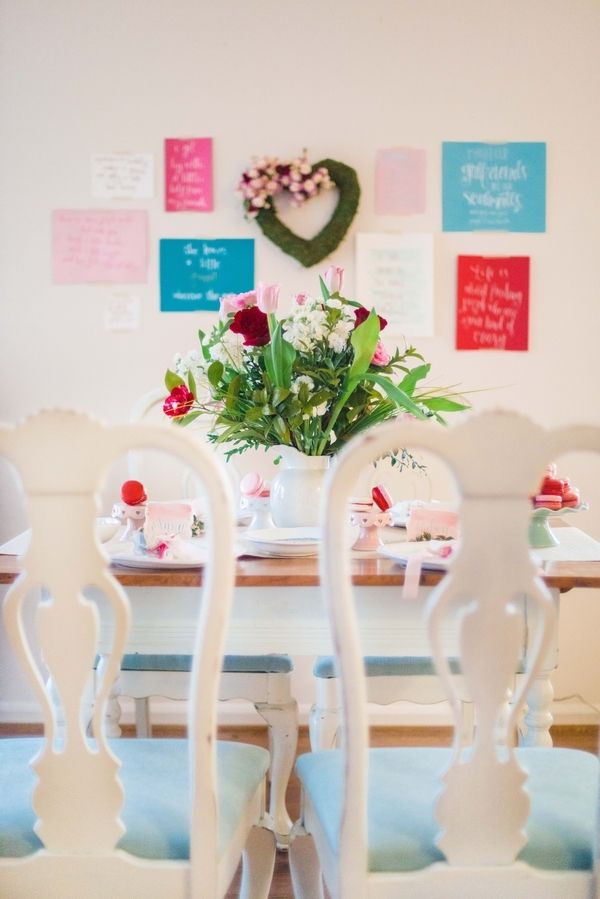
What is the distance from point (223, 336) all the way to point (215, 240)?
3.49 ft

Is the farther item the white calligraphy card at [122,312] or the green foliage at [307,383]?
the white calligraphy card at [122,312]

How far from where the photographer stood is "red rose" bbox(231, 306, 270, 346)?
1.67 meters

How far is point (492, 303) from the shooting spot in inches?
106

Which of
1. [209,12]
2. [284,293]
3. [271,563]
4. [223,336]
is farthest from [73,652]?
[209,12]

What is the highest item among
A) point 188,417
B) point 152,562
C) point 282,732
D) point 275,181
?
point 275,181

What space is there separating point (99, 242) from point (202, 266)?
32 cm

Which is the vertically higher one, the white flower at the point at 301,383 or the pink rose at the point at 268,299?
the pink rose at the point at 268,299

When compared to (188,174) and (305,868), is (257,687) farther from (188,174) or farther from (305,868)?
(188,174)

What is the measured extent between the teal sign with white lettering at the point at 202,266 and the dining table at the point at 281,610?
1.45 meters

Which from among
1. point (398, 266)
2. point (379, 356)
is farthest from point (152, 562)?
point (398, 266)

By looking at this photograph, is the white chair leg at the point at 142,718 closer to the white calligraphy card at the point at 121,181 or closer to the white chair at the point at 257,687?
the white chair at the point at 257,687

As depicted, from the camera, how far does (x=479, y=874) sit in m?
1.02

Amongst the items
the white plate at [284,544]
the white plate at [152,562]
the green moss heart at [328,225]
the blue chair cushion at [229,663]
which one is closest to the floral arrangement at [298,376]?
the white plate at [284,544]

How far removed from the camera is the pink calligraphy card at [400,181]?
2680 millimetres
